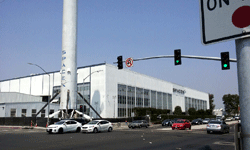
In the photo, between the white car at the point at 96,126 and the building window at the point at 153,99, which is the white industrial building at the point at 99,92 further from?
the white car at the point at 96,126

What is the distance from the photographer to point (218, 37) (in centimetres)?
245

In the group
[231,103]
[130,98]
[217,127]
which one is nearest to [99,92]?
[130,98]

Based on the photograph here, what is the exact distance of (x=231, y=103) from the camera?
528ft

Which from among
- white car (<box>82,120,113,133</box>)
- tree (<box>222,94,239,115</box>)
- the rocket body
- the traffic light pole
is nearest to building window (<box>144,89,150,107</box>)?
the rocket body

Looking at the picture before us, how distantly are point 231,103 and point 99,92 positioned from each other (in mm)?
122035

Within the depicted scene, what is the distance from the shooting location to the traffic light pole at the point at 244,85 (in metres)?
2.18

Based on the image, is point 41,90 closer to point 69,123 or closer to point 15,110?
point 15,110

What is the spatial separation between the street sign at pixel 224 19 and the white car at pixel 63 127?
30.4 metres

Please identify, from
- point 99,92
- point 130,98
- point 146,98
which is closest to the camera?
point 99,92

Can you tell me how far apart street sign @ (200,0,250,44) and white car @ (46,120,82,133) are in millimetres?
30356

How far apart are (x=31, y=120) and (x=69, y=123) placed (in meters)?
21.2

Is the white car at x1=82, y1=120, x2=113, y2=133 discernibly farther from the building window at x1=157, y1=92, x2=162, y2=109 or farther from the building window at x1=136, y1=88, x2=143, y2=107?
the building window at x1=157, y1=92, x2=162, y2=109

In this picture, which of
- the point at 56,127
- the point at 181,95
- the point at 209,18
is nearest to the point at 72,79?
the point at 56,127

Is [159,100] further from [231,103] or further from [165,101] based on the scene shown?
[231,103]
